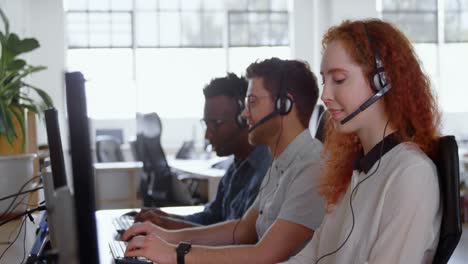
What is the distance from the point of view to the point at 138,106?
9.30 meters

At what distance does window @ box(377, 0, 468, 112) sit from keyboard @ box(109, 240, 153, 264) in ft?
27.5

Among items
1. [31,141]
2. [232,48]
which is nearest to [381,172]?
[31,141]

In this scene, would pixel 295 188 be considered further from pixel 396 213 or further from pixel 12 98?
pixel 12 98

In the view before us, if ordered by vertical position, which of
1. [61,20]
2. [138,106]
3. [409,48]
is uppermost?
[61,20]

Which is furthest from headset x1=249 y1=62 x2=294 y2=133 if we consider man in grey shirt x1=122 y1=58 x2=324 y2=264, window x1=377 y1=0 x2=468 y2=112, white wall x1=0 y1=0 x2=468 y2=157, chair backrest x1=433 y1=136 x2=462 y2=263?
window x1=377 y1=0 x2=468 y2=112

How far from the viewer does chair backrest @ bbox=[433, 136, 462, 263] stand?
1220 mm

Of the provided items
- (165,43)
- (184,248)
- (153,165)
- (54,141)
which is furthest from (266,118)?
(165,43)

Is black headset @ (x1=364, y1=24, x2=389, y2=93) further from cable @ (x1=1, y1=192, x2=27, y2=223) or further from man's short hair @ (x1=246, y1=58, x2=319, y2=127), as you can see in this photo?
cable @ (x1=1, y1=192, x2=27, y2=223)

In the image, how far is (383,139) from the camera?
1.33m

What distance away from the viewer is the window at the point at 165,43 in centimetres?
919

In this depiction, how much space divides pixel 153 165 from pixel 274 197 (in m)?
3.31

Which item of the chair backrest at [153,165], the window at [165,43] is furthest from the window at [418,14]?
the chair backrest at [153,165]

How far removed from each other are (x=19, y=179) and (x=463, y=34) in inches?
340

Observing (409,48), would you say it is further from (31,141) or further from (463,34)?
(463,34)
